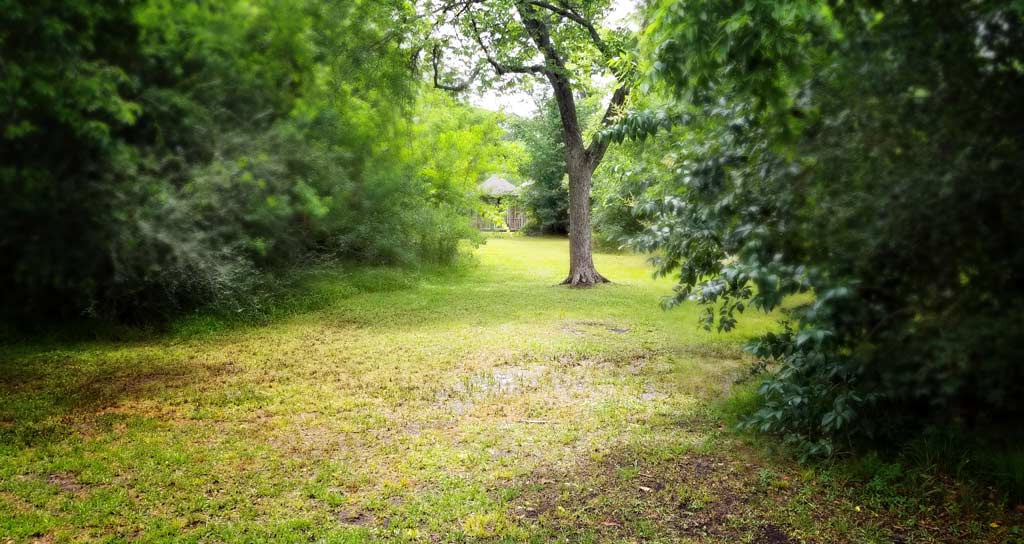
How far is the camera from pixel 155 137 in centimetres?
124

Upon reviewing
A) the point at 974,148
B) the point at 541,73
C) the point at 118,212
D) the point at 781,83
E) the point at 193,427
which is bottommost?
the point at 193,427

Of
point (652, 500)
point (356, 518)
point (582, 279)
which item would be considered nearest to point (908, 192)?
point (652, 500)

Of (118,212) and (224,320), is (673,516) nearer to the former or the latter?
(118,212)

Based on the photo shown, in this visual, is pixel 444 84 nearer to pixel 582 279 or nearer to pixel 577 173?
pixel 577 173

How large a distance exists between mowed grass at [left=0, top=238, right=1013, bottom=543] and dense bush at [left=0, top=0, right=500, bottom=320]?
42.4 inches

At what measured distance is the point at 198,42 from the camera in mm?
1272

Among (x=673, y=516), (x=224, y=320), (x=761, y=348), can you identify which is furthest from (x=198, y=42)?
(x=224, y=320)

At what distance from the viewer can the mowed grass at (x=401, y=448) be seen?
3.27 meters

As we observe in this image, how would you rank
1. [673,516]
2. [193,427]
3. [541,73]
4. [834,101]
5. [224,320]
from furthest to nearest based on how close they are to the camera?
[541,73], [224,320], [193,427], [673,516], [834,101]

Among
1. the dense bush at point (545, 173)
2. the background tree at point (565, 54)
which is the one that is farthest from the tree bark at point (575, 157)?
the dense bush at point (545, 173)

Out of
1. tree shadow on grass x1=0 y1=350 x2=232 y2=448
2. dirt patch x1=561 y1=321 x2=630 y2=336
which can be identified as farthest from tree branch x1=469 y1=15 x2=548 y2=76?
tree shadow on grass x1=0 y1=350 x2=232 y2=448

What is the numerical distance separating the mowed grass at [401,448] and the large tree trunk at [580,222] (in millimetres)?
5874

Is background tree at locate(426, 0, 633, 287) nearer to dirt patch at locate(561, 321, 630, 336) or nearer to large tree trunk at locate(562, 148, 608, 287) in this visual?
large tree trunk at locate(562, 148, 608, 287)

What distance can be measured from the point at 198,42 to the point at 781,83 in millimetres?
1979
